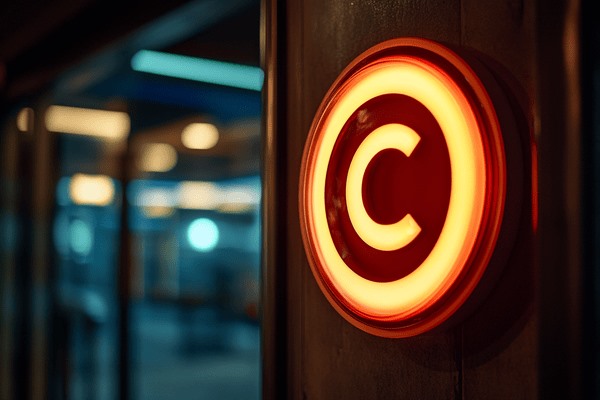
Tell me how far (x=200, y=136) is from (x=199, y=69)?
4.43 meters

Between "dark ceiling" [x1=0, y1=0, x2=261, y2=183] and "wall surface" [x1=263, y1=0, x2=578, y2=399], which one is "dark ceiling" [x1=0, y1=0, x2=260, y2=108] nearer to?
"dark ceiling" [x1=0, y1=0, x2=261, y2=183]

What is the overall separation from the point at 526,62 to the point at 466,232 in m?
0.36

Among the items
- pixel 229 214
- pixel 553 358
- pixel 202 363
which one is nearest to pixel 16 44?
pixel 553 358

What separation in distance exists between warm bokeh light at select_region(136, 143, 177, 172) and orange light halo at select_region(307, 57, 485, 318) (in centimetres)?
1017

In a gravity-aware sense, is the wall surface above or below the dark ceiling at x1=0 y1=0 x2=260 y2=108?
below

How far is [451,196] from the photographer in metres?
1.14

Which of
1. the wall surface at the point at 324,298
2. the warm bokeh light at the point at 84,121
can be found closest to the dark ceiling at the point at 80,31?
the warm bokeh light at the point at 84,121

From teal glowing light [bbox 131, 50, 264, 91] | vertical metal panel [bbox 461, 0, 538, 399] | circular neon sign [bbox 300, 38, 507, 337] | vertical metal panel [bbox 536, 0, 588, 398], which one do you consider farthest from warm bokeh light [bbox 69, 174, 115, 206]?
vertical metal panel [bbox 536, 0, 588, 398]

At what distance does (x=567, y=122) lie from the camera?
3.16ft

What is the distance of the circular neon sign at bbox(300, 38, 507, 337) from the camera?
1.10 meters

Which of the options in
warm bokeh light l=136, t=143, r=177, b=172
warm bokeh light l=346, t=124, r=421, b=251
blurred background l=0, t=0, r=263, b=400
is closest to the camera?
warm bokeh light l=346, t=124, r=421, b=251

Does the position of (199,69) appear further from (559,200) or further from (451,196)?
(559,200)

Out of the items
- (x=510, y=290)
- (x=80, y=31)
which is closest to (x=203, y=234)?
(x=80, y=31)

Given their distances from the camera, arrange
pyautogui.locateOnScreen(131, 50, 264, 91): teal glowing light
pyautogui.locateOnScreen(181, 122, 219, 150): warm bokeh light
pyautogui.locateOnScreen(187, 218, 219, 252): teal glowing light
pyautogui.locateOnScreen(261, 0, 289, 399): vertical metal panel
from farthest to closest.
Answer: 1. pyautogui.locateOnScreen(187, 218, 219, 252): teal glowing light
2. pyautogui.locateOnScreen(181, 122, 219, 150): warm bokeh light
3. pyautogui.locateOnScreen(131, 50, 264, 91): teal glowing light
4. pyautogui.locateOnScreen(261, 0, 289, 399): vertical metal panel
